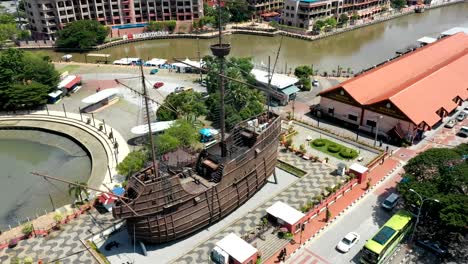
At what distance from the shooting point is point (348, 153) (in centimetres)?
4325

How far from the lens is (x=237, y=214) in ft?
114

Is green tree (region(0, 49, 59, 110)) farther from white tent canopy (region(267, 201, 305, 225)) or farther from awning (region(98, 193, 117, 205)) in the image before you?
white tent canopy (region(267, 201, 305, 225))

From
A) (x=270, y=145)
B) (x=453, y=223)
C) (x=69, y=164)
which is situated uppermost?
(x=270, y=145)

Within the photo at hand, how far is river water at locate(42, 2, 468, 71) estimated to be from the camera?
80.6m

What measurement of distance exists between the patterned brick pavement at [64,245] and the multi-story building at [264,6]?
280 ft

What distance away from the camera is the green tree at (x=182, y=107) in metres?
49.1

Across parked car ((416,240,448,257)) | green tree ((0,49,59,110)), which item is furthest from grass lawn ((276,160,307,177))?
green tree ((0,49,59,110))

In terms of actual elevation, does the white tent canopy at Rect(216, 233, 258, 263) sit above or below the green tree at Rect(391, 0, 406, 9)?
below

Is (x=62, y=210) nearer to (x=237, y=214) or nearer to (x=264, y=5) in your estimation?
(x=237, y=214)

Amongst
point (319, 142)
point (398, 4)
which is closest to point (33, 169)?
point (319, 142)

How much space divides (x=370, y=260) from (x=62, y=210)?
86.8 feet

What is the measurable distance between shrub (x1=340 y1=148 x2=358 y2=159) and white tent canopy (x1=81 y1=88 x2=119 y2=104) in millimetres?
33176

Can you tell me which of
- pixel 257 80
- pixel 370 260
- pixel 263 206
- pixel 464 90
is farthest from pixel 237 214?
pixel 464 90

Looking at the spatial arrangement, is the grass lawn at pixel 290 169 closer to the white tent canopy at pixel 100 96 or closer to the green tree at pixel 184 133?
the green tree at pixel 184 133
